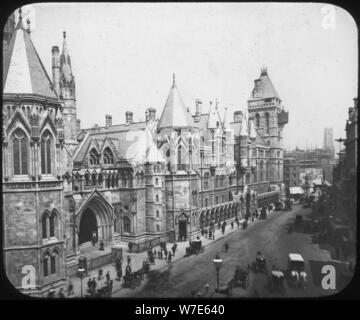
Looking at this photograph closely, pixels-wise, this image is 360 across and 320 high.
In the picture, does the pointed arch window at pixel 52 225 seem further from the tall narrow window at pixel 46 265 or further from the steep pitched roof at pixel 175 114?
the steep pitched roof at pixel 175 114

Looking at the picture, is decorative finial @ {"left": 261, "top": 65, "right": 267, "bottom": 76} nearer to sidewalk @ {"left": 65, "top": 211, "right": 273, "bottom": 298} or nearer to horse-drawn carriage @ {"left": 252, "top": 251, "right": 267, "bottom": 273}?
horse-drawn carriage @ {"left": 252, "top": 251, "right": 267, "bottom": 273}

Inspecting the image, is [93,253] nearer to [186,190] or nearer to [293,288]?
[186,190]

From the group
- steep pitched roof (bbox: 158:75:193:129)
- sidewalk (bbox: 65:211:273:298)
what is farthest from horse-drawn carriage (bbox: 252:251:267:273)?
steep pitched roof (bbox: 158:75:193:129)

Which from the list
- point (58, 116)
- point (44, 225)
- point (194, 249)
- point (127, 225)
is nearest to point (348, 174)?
point (194, 249)

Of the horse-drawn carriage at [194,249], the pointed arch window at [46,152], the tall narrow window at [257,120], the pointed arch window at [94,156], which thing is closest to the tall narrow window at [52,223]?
the pointed arch window at [46,152]

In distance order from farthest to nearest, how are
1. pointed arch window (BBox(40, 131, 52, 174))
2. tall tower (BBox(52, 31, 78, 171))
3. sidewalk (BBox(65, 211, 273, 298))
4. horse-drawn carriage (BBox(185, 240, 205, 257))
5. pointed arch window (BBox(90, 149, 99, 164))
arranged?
pointed arch window (BBox(90, 149, 99, 164)) → tall tower (BBox(52, 31, 78, 171)) → horse-drawn carriage (BBox(185, 240, 205, 257)) → sidewalk (BBox(65, 211, 273, 298)) → pointed arch window (BBox(40, 131, 52, 174))
